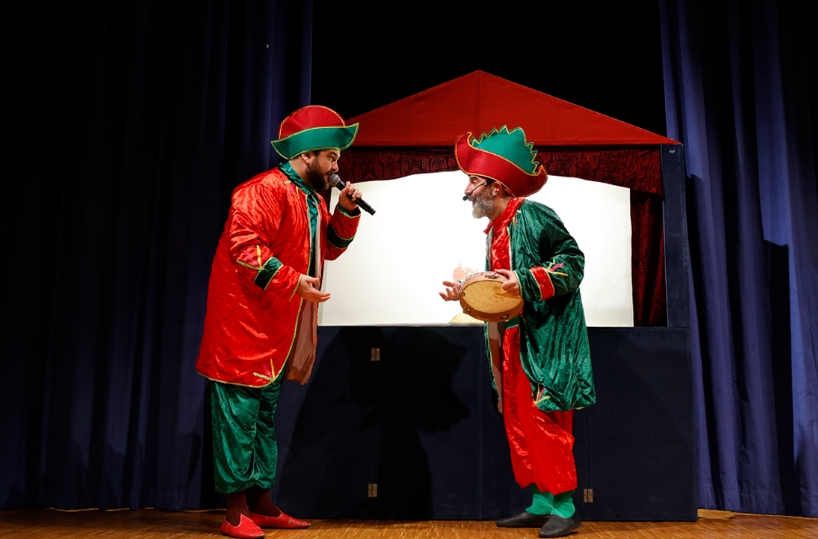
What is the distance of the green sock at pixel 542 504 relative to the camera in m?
3.07

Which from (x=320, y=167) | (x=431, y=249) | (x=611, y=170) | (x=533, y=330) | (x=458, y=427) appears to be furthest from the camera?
(x=431, y=249)

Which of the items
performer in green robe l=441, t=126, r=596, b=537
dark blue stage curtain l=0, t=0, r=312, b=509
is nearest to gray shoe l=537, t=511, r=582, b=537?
performer in green robe l=441, t=126, r=596, b=537

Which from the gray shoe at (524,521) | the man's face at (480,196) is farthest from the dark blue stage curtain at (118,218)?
the gray shoe at (524,521)

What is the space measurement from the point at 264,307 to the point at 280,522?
89 centimetres

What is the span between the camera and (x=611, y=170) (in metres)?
3.69

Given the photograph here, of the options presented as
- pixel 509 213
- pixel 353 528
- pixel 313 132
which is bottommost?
pixel 353 528

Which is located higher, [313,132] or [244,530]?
[313,132]

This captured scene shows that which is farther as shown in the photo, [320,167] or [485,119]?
[485,119]

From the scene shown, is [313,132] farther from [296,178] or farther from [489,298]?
[489,298]

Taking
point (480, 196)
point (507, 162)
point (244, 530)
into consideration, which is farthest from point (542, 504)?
point (507, 162)

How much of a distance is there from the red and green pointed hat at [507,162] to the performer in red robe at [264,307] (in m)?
0.54

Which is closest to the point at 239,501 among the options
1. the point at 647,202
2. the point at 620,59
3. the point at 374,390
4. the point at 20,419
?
the point at 374,390

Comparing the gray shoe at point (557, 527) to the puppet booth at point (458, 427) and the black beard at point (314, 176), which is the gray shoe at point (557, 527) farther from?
the black beard at point (314, 176)

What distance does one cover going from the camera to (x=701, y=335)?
3895 mm
